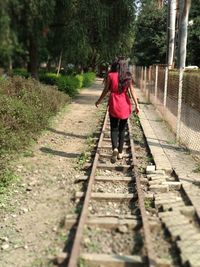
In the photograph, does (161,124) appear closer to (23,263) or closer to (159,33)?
(23,263)

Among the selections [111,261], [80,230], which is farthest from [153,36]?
[111,261]

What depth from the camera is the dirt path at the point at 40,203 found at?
18.5 feet

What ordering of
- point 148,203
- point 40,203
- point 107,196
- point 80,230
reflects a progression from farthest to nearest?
point 40,203 → point 107,196 → point 148,203 → point 80,230

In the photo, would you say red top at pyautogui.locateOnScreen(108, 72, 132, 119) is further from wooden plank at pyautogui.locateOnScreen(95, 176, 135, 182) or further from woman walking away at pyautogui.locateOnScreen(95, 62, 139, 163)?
wooden plank at pyautogui.locateOnScreen(95, 176, 135, 182)

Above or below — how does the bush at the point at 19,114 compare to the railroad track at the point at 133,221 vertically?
above

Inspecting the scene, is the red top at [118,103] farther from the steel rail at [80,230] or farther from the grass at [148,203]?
the grass at [148,203]

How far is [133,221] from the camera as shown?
239 inches

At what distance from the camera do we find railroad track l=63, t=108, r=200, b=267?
5.07 meters

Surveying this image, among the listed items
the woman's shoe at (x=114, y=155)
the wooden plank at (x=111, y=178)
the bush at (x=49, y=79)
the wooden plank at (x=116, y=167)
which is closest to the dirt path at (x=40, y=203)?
the wooden plank at (x=111, y=178)

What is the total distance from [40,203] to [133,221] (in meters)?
1.79

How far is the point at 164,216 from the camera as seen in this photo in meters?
6.30

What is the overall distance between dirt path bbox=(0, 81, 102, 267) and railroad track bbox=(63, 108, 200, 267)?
1.14 ft

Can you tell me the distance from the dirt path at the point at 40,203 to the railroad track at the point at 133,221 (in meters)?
0.35

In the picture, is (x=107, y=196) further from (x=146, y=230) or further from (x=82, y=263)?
(x=82, y=263)
